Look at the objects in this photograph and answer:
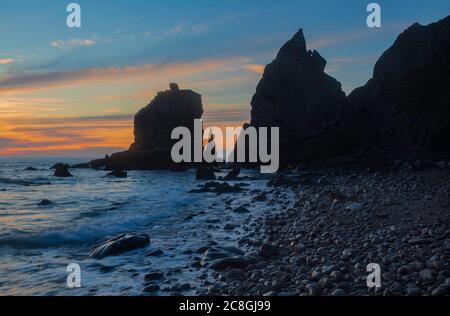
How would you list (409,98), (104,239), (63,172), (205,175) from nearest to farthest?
(104,239) < (409,98) < (205,175) < (63,172)

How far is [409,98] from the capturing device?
4856cm

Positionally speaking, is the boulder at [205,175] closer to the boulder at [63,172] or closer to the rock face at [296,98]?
the rock face at [296,98]

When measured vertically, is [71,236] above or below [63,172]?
above

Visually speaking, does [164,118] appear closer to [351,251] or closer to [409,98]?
[409,98]

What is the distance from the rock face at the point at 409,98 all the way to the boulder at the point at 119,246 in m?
36.5

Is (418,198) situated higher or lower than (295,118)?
lower

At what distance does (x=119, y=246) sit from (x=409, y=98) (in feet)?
147

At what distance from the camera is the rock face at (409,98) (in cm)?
4384

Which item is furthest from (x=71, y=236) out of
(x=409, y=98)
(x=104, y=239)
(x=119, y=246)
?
(x=409, y=98)

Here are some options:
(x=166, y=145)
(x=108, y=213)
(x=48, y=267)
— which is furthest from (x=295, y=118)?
(x=48, y=267)

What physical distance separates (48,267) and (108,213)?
412 inches

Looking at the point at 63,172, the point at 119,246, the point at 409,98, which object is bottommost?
the point at 63,172

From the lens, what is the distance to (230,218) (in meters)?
18.1
